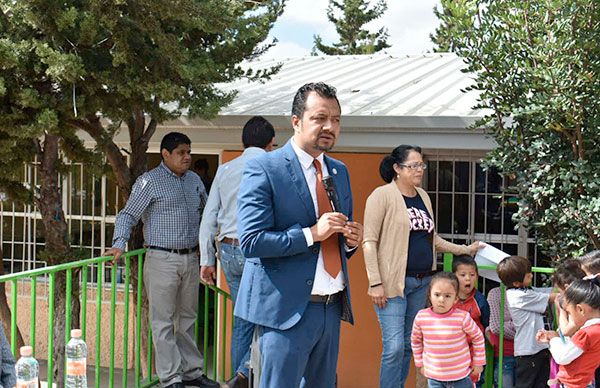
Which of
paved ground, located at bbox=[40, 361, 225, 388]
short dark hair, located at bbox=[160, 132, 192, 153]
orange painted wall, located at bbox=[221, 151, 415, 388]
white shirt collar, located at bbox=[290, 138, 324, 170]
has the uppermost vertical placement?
short dark hair, located at bbox=[160, 132, 192, 153]

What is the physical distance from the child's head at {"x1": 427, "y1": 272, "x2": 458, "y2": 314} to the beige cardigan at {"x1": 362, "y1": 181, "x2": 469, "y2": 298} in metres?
A: 0.30

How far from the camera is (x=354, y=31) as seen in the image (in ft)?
113

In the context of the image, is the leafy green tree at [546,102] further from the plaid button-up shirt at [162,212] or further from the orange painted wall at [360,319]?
the plaid button-up shirt at [162,212]

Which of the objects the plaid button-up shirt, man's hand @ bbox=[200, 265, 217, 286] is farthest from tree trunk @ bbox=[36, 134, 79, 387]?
man's hand @ bbox=[200, 265, 217, 286]

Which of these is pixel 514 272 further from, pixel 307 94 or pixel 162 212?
pixel 162 212

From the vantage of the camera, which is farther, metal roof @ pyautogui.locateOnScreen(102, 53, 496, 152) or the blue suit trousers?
metal roof @ pyautogui.locateOnScreen(102, 53, 496, 152)

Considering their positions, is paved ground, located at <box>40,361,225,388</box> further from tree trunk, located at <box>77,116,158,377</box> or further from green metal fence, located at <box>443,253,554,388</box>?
green metal fence, located at <box>443,253,554,388</box>

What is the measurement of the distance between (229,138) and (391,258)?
2556 millimetres

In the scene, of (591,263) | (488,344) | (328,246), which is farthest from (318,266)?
(488,344)

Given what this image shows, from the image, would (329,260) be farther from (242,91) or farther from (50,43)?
(242,91)

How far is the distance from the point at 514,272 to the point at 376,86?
3.60m

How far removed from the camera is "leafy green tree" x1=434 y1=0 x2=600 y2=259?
5.12 meters

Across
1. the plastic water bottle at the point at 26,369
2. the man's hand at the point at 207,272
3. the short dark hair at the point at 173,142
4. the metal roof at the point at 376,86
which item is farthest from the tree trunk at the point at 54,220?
the plastic water bottle at the point at 26,369

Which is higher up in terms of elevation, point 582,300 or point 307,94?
point 307,94
